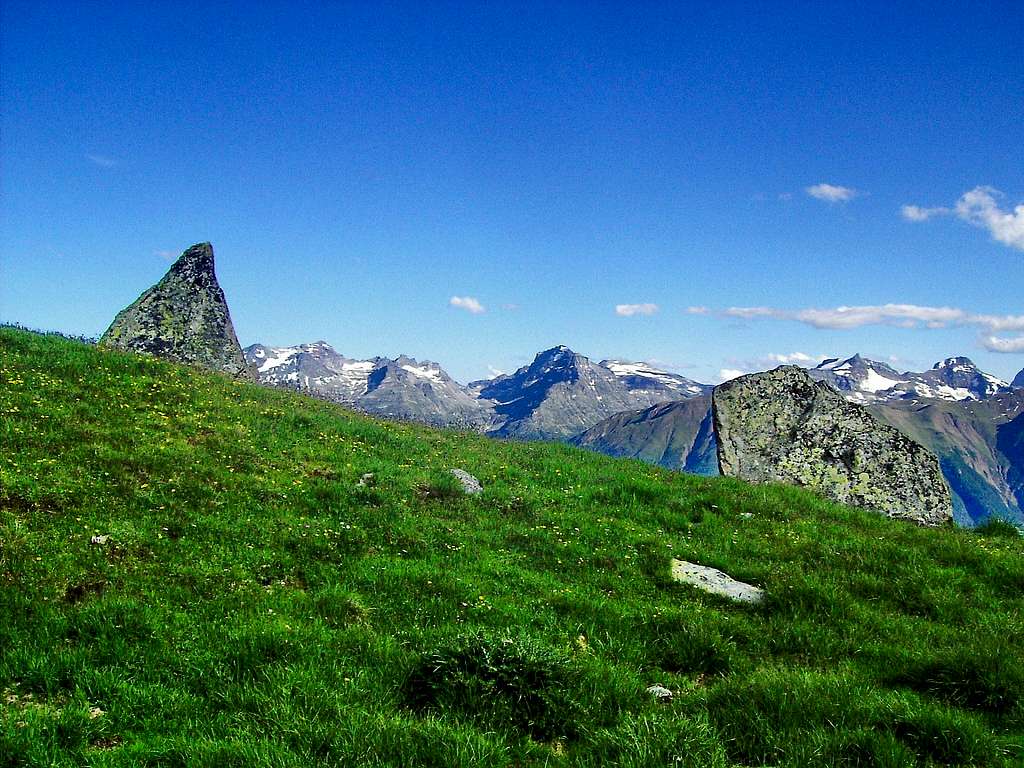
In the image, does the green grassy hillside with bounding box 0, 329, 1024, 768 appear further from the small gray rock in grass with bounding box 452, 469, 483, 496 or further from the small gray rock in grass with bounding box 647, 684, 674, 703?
the small gray rock in grass with bounding box 452, 469, 483, 496

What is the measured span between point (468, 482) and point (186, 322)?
32223 millimetres

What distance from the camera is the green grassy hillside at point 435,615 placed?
6.22 metres

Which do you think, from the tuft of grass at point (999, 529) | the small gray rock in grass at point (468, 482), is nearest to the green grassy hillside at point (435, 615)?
the tuft of grass at point (999, 529)

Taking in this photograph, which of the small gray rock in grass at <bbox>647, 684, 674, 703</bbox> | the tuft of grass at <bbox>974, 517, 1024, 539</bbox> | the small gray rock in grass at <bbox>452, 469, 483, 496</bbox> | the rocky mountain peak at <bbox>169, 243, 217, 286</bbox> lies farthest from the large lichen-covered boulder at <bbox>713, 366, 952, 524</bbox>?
the rocky mountain peak at <bbox>169, 243, 217, 286</bbox>

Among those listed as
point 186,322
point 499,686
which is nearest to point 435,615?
point 499,686

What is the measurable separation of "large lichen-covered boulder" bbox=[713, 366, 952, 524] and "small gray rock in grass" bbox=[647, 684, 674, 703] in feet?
54.7

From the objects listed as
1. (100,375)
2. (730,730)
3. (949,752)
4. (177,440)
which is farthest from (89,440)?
(949,752)

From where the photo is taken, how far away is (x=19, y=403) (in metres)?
15.8

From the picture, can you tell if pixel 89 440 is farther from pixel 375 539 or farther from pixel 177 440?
pixel 375 539

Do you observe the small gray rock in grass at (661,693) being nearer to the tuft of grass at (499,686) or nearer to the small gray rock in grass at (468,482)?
the tuft of grass at (499,686)

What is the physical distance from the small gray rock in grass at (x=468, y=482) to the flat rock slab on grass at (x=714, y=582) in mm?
6250

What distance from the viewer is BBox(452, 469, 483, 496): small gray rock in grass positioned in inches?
703

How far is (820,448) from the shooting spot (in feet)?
80.6

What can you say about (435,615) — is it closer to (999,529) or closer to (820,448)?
(999,529)
